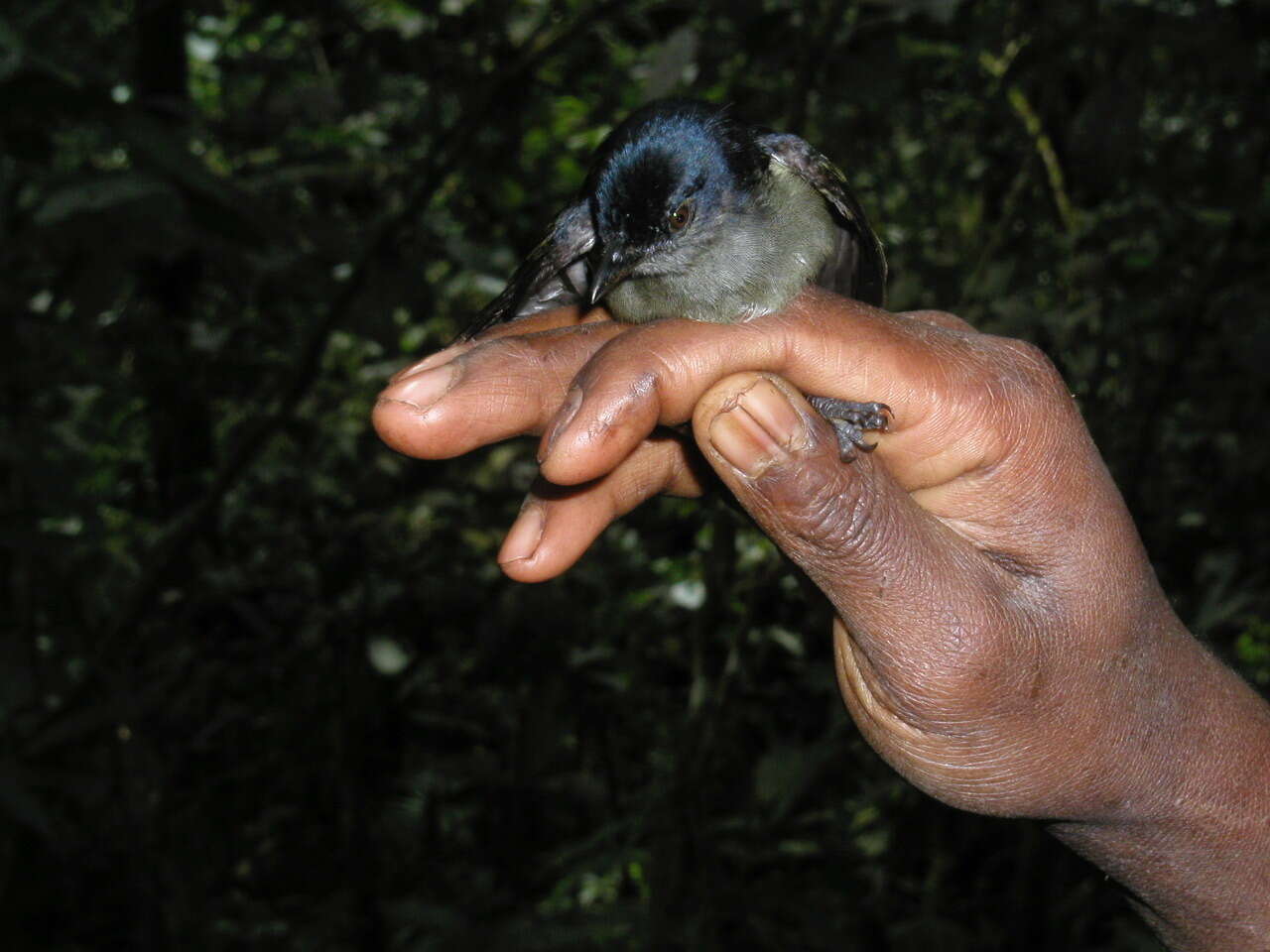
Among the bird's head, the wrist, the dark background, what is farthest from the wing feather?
the wrist

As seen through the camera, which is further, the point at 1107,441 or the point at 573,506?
the point at 1107,441

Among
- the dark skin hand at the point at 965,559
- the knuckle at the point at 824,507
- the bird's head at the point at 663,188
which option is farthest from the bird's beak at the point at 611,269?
the knuckle at the point at 824,507

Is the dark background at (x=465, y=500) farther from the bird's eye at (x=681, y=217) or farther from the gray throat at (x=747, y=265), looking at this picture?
the bird's eye at (x=681, y=217)

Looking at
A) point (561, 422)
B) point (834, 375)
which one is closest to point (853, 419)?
point (834, 375)

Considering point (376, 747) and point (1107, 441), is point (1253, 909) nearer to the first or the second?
point (1107, 441)

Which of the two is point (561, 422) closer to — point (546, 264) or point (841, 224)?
point (546, 264)

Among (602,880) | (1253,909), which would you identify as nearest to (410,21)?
(602,880)

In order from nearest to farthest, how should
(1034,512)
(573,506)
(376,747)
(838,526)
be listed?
(838,526) → (1034,512) → (573,506) → (376,747)
